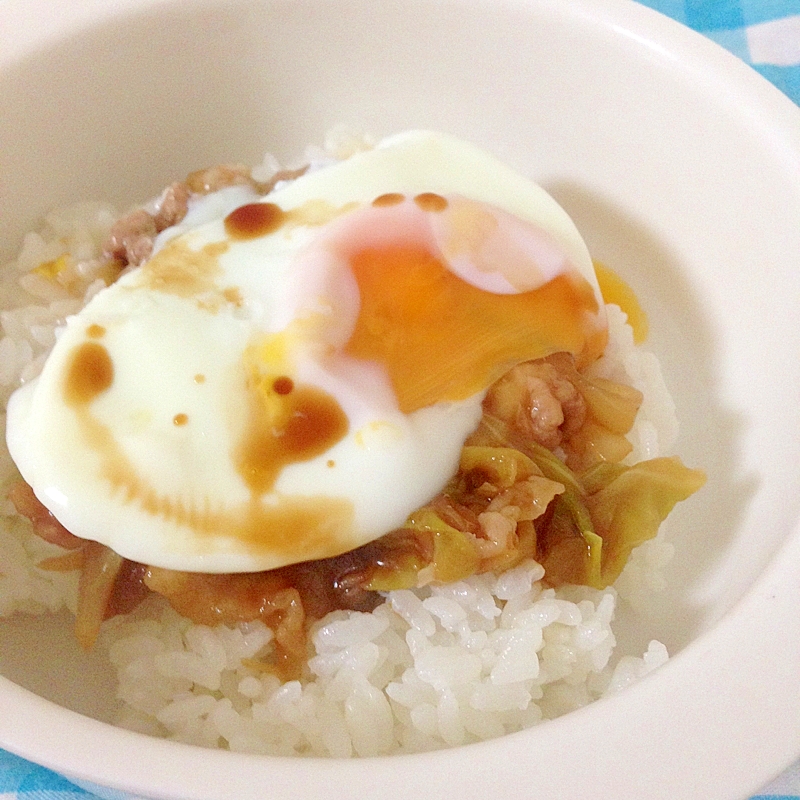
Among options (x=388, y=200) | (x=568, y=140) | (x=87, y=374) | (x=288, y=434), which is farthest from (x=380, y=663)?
(x=568, y=140)

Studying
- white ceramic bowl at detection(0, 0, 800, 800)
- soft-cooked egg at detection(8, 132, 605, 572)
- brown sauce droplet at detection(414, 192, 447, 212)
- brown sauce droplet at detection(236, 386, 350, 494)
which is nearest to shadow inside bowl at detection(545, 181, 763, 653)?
white ceramic bowl at detection(0, 0, 800, 800)

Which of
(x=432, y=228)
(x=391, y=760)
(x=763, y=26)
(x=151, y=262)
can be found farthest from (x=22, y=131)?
(x=763, y=26)

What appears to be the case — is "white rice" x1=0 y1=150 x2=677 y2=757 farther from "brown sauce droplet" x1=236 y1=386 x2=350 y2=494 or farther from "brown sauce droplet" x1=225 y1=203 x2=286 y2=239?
"brown sauce droplet" x1=225 y1=203 x2=286 y2=239

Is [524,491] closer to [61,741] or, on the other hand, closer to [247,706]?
[247,706]

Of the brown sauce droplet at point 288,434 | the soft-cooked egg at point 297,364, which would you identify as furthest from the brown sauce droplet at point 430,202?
the brown sauce droplet at point 288,434

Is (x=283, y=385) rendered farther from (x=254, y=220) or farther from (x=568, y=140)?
(x=568, y=140)

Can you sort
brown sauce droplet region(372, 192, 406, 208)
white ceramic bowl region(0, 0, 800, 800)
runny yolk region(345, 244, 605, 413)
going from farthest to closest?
brown sauce droplet region(372, 192, 406, 208)
white ceramic bowl region(0, 0, 800, 800)
runny yolk region(345, 244, 605, 413)

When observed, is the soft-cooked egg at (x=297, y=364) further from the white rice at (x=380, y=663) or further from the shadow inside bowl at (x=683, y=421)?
the shadow inside bowl at (x=683, y=421)
